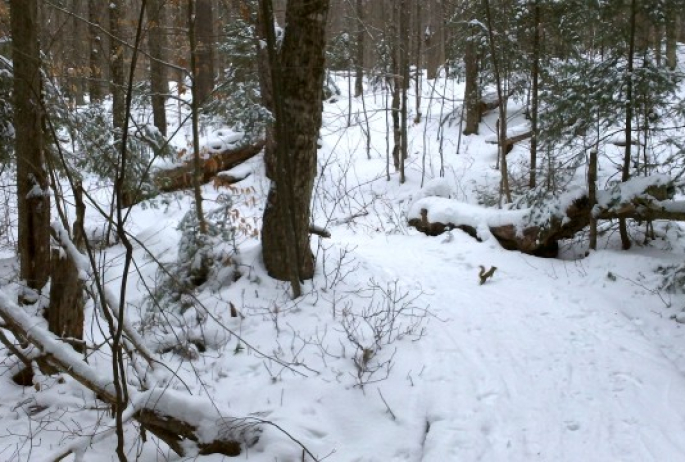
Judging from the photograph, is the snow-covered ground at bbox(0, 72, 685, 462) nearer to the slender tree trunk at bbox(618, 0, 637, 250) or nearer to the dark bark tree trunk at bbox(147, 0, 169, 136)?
the slender tree trunk at bbox(618, 0, 637, 250)

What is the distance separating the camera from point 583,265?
7195 mm

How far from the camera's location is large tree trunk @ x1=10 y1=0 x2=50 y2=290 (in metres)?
5.46

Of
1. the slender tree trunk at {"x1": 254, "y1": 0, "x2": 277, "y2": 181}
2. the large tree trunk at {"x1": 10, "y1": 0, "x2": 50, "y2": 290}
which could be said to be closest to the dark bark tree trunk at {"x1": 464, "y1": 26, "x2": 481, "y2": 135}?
the slender tree trunk at {"x1": 254, "y1": 0, "x2": 277, "y2": 181}

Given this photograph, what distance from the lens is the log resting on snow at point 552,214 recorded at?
6375mm

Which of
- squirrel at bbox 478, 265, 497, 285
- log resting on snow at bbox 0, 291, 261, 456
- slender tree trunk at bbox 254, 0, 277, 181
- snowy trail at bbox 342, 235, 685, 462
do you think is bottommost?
snowy trail at bbox 342, 235, 685, 462

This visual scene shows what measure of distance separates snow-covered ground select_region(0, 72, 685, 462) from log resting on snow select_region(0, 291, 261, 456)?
0.13 metres

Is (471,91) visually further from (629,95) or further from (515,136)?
(629,95)

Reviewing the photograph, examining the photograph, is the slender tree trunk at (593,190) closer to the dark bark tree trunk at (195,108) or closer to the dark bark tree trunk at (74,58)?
the dark bark tree trunk at (195,108)

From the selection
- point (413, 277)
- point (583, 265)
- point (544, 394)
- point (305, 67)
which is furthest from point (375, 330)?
point (583, 265)

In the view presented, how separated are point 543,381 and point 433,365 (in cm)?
97

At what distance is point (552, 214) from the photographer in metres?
7.42

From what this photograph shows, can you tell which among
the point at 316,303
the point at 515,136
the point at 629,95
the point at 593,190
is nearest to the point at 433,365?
the point at 316,303

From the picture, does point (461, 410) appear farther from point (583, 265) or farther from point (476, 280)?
point (583, 265)

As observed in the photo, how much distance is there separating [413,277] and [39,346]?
5.11 metres
